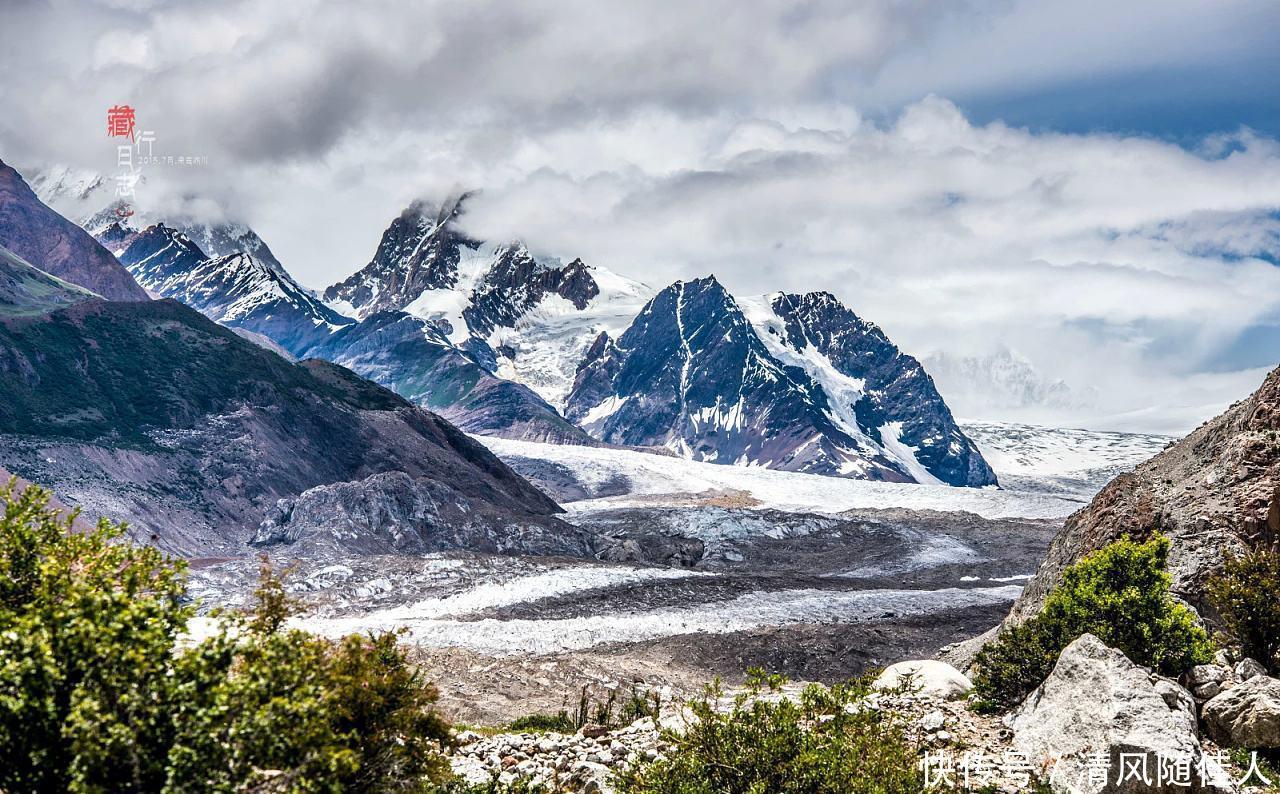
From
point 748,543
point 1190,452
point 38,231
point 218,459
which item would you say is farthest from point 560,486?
point 1190,452

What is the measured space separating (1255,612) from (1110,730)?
7.80 metres

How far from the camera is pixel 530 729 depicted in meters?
25.3

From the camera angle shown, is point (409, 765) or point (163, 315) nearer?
point (409, 765)

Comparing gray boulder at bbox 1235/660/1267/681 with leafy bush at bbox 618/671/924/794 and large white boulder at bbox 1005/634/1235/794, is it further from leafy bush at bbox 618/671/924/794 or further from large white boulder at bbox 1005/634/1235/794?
leafy bush at bbox 618/671/924/794

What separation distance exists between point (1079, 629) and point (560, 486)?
166 m

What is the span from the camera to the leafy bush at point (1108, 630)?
17.2 metres

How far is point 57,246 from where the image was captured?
7544 inches

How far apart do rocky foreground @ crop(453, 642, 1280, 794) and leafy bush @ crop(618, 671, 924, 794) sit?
1.88 feet

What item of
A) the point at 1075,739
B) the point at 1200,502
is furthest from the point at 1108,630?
the point at 1200,502

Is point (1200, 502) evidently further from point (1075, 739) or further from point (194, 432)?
point (194, 432)


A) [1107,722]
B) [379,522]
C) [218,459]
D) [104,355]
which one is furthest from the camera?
[104,355]

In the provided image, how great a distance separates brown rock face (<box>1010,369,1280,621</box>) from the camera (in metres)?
23.9

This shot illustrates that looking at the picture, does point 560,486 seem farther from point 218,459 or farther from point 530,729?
point 530,729

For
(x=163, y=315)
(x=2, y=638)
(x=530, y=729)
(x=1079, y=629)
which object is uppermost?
(x=163, y=315)
